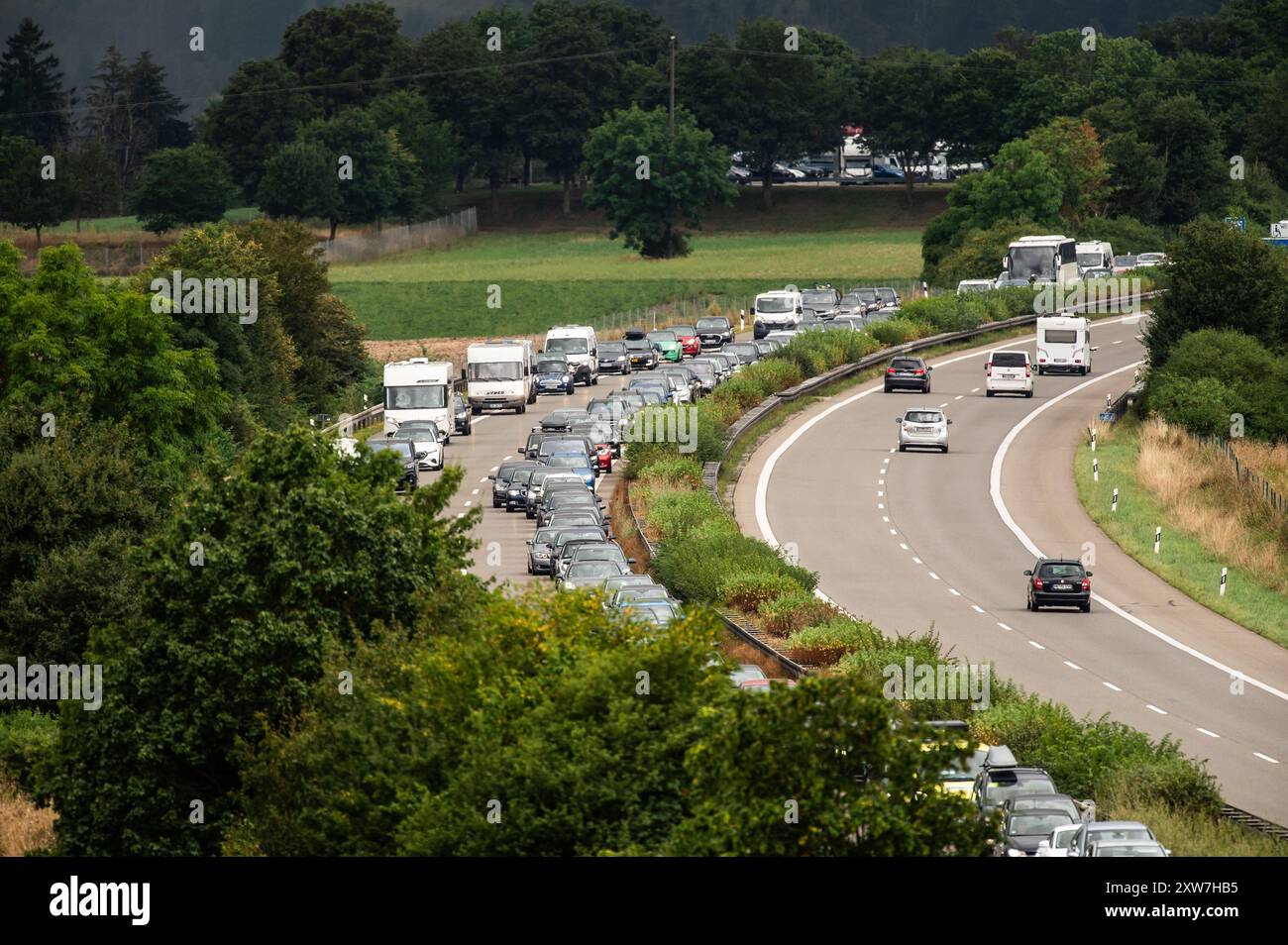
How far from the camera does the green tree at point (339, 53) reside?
573 feet

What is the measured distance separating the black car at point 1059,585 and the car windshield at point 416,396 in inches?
982

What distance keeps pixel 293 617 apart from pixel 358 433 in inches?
1565

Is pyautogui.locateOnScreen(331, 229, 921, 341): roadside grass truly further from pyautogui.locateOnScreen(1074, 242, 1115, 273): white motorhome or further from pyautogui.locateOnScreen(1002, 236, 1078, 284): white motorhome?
pyautogui.locateOnScreen(1002, 236, 1078, 284): white motorhome

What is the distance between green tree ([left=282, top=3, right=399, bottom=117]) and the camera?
6880 inches

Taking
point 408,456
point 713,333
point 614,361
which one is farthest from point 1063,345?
point 408,456

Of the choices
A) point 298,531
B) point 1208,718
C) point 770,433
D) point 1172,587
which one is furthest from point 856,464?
point 298,531

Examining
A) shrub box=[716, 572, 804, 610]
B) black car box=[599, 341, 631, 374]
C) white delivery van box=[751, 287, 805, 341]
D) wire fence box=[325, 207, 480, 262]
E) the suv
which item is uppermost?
wire fence box=[325, 207, 480, 262]

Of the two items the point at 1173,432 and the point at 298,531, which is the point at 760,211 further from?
the point at 298,531

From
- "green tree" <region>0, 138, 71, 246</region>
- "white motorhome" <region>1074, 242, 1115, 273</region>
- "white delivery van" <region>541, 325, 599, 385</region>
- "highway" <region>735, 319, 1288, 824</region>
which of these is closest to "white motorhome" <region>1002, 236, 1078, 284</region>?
"white motorhome" <region>1074, 242, 1115, 273</region>

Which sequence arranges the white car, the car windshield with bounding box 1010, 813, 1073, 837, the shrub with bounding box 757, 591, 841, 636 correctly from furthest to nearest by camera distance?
1. the white car
2. the shrub with bounding box 757, 591, 841, 636
3. the car windshield with bounding box 1010, 813, 1073, 837

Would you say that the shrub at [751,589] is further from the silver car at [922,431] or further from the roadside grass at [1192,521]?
the silver car at [922,431]

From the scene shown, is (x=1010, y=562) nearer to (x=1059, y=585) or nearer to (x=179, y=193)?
(x=1059, y=585)

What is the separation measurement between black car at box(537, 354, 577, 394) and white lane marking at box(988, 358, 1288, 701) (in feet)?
56.8

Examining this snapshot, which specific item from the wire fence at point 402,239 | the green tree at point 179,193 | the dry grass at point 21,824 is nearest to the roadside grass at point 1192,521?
the dry grass at point 21,824
